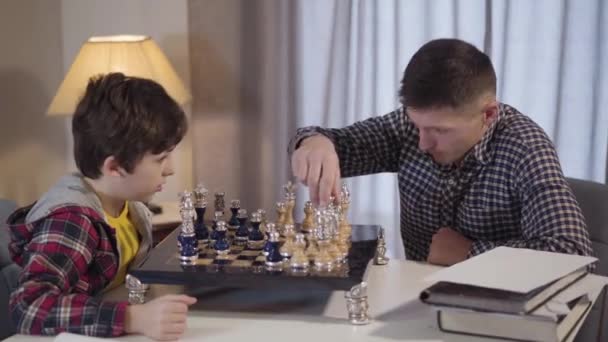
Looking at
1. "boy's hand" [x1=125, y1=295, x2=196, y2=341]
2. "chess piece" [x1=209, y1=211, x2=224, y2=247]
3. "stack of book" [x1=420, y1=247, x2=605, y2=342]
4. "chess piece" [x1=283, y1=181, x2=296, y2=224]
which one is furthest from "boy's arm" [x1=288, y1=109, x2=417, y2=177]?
"boy's hand" [x1=125, y1=295, x2=196, y2=341]

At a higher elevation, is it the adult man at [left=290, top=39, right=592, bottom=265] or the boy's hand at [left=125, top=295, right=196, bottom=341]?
the adult man at [left=290, top=39, right=592, bottom=265]

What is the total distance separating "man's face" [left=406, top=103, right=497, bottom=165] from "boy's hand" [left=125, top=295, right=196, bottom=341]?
2.23ft

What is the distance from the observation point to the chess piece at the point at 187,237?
1.43 m

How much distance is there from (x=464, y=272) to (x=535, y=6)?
165 cm

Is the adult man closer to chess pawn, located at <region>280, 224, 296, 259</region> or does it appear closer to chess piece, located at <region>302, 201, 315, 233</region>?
chess piece, located at <region>302, 201, 315, 233</region>

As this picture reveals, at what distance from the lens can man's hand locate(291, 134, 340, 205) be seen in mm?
1610

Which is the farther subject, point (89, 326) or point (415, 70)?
point (415, 70)

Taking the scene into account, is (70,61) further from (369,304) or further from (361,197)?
(369,304)

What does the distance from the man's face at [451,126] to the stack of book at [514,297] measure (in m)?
0.40

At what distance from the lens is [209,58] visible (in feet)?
9.89

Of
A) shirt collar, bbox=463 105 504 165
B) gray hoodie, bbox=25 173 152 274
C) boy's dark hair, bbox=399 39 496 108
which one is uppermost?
boy's dark hair, bbox=399 39 496 108

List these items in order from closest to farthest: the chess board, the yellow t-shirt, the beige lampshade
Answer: the chess board → the yellow t-shirt → the beige lampshade

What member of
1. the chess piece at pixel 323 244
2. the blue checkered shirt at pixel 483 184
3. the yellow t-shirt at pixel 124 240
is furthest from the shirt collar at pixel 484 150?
the yellow t-shirt at pixel 124 240

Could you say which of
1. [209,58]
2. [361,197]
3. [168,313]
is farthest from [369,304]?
[209,58]
